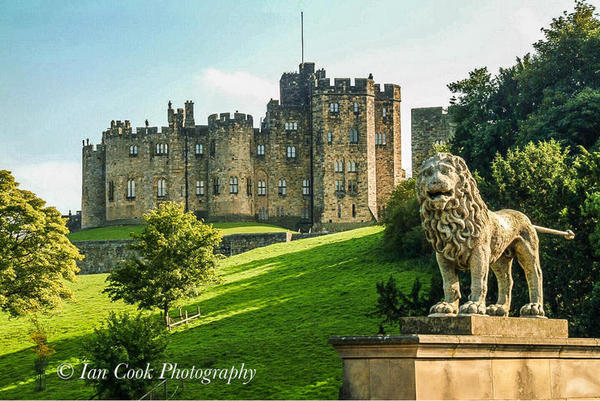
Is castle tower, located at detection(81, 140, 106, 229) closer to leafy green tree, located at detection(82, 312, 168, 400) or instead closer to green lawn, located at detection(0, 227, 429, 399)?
green lawn, located at detection(0, 227, 429, 399)

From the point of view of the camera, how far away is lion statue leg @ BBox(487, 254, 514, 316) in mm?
15383

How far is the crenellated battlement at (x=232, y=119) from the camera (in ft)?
321

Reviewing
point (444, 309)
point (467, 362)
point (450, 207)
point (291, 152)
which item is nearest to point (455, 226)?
point (450, 207)

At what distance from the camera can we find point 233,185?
96.5 meters

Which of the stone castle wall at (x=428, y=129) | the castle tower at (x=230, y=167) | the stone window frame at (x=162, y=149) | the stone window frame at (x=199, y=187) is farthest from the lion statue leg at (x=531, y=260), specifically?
the stone window frame at (x=162, y=149)

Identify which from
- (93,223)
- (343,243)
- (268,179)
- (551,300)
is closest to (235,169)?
(268,179)

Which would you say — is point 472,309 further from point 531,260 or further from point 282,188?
point 282,188

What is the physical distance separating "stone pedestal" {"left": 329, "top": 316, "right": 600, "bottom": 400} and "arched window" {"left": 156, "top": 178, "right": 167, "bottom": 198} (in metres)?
86.2

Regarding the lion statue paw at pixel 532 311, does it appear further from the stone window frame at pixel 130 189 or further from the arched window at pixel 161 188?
the stone window frame at pixel 130 189

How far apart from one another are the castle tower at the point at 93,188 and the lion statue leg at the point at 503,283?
296 ft

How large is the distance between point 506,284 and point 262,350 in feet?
77.9

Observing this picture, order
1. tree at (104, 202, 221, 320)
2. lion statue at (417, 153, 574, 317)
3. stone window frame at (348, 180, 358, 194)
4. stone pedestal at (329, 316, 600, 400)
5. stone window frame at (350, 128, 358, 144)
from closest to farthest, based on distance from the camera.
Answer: stone pedestal at (329, 316, 600, 400)
lion statue at (417, 153, 574, 317)
tree at (104, 202, 221, 320)
stone window frame at (348, 180, 358, 194)
stone window frame at (350, 128, 358, 144)

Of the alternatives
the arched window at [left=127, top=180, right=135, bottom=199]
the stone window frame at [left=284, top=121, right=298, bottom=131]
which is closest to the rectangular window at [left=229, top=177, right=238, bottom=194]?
the stone window frame at [left=284, top=121, right=298, bottom=131]

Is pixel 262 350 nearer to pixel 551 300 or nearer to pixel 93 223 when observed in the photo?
pixel 551 300
